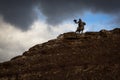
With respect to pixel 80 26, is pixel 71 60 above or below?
below

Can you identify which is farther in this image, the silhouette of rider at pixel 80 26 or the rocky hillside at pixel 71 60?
the silhouette of rider at pixel 80 26

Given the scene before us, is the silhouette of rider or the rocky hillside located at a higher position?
the silhouette of rider

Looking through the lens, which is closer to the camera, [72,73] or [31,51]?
[72,73]

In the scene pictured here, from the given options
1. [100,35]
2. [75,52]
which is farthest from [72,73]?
[100,35]

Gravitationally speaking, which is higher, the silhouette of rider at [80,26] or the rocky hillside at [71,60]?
the silhouette of rider at [80,26]

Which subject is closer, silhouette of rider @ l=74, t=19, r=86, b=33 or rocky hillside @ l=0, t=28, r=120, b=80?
rocky hillside @ l=0, t=28, r=120, b=80

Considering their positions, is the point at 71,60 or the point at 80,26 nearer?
the point at 71,60

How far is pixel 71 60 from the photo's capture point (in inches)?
1897

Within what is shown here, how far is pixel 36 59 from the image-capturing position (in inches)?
1946

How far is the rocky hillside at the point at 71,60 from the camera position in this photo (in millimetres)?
45688

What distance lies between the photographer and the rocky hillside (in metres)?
45.7

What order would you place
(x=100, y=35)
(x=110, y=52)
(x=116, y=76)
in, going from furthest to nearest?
1. (x=100, y=35)
2. (x=110, y=52)
3. (x=116, y=76)

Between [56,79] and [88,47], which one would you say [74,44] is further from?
[56,79]

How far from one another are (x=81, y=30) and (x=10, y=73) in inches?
462
